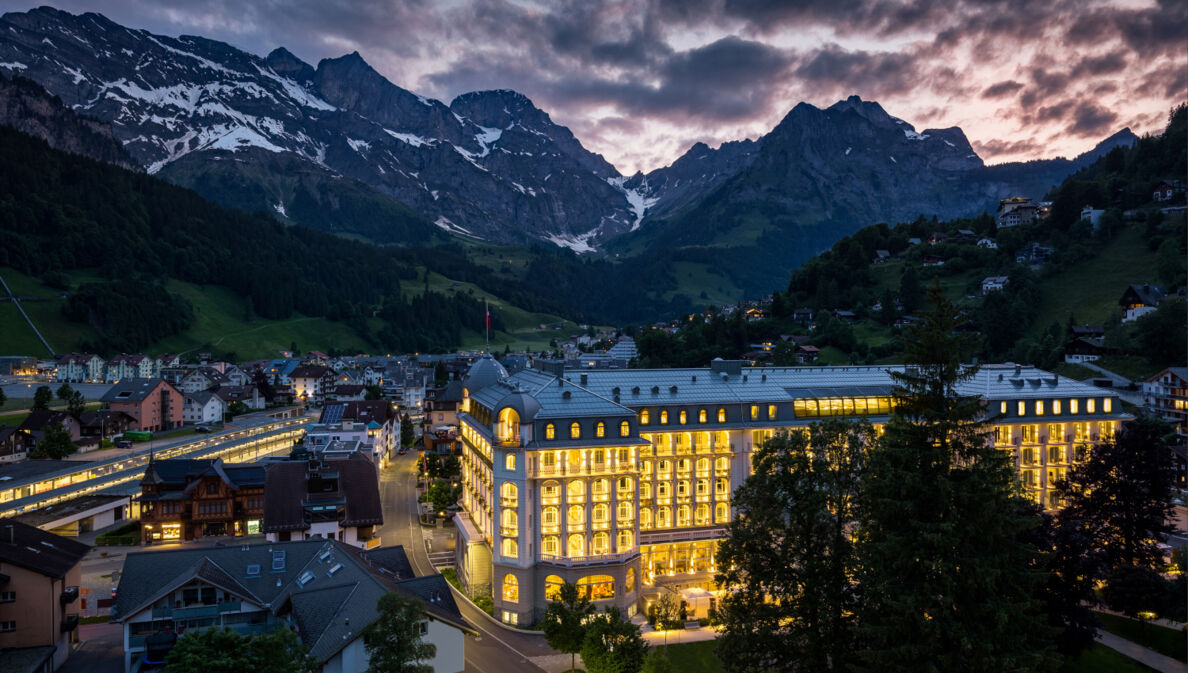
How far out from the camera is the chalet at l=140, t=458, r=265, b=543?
3216 inches

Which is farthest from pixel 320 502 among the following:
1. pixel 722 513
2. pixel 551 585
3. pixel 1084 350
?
pixel 1084 350

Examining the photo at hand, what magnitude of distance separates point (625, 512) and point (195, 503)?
53.4 m

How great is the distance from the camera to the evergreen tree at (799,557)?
33969 mm

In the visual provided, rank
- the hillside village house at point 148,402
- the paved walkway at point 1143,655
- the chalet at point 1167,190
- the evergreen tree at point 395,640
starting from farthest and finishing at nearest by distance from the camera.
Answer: the chalet at point 1167,190 → the hillside village house at point 148,402 → the paved walkway at point 1143,655 → the evergreen tree at point 395,640

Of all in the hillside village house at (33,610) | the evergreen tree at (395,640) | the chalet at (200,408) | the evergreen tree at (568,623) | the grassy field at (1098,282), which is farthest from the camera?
the chalet at (200,408)

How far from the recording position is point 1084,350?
13075cm

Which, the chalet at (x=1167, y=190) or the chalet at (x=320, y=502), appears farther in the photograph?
the chalet at (x=1167, y=190)

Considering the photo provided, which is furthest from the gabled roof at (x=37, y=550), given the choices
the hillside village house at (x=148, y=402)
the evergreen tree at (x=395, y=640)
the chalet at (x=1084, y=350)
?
the chalet at (x=1084, y=350)

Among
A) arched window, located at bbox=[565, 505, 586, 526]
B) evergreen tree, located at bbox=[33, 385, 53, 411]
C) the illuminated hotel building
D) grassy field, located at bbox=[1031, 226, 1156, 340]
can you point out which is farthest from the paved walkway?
evergreen tree, located at bbox=[33, 385, 53, 411]

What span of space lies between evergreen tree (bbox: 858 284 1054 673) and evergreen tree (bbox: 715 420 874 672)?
266 cm

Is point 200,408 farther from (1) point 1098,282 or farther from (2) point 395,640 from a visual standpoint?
(1) point 1098,282

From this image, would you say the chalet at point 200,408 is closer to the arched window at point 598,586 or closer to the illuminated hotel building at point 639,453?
the illuminated hotel building at point 639,453

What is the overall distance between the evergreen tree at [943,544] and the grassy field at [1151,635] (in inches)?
1357

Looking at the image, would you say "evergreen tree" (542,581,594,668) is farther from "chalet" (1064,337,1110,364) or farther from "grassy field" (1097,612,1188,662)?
"chalet" (1064,337,1110,364)
